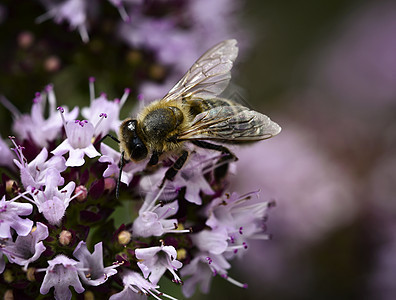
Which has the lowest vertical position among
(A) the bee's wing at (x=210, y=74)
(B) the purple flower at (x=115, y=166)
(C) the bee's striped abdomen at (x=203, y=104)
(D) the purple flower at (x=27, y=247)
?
(D) the purple flower at (x=27, y=247)

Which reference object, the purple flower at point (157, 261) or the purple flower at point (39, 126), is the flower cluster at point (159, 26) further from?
the purple flower at point (157, 261)

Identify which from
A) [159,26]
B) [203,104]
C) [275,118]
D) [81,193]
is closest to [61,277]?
[81,193]

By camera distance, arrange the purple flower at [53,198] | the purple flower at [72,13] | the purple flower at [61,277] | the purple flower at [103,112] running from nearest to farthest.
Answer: the purple flower at [61,277]
the purple flower at [53,198]
the purple flower at [103,112]
the purple flower at [72,13]

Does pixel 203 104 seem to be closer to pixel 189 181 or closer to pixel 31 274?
pixel 189 181

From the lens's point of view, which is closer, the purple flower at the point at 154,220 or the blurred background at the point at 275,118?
the purple flower at the point at 154,220

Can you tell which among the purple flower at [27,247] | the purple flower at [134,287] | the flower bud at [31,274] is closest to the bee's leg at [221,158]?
the purple flower at [134,287]

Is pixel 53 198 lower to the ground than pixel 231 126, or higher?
lower

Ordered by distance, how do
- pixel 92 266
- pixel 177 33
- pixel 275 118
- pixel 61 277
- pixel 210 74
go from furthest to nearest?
pixel 275 118, pixel 177 33, pixel 210 74, pixel 92 266, pixel 61 277

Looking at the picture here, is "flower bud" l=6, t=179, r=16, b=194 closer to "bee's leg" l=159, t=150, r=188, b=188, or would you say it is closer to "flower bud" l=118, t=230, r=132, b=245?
"flower bud" l=118, t=230, r=132, b=245
